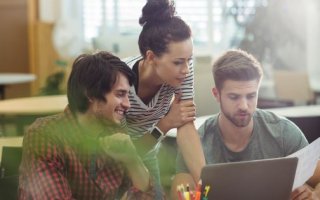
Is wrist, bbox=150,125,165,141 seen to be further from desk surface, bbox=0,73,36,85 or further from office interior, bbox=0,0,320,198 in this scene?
desk surface, bbox=0,73,36,85

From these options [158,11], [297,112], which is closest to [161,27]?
[158,11]

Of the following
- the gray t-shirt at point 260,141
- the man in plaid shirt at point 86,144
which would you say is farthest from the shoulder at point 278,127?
the man in plaid shirt at point 86,144

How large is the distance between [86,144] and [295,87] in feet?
11.1

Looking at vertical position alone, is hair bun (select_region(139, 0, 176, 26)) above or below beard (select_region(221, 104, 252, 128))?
above

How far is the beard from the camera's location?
1.20 m

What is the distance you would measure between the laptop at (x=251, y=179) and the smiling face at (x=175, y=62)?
0.64 feet

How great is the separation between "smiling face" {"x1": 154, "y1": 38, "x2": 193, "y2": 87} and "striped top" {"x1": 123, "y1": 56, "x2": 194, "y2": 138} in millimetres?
27

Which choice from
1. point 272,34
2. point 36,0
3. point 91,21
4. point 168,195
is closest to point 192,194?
point 168,195

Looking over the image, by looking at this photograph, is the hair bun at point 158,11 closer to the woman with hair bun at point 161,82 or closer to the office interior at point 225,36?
the woman with hair bun at point 161,82

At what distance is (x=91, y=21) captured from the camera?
3.30m

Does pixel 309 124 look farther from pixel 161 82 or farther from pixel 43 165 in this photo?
pixel 43 165

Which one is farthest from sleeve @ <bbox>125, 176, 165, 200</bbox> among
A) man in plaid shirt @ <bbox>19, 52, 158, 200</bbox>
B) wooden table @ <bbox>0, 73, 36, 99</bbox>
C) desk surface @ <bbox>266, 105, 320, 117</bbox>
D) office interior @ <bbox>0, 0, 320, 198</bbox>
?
wooden table @ <bbox>0, 73, 36, 99</bbox>

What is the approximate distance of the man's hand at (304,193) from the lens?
112 centimetres

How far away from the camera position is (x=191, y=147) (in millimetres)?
1222
